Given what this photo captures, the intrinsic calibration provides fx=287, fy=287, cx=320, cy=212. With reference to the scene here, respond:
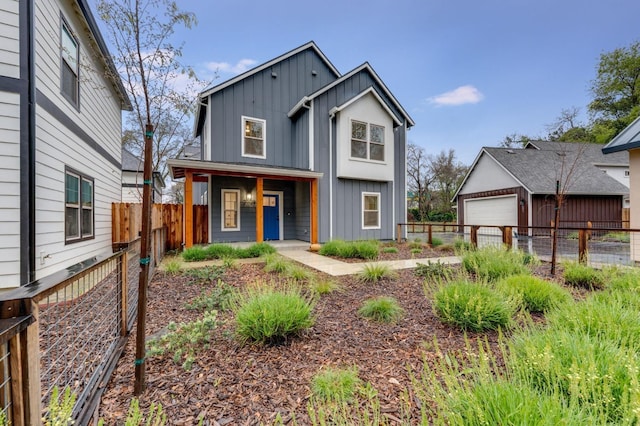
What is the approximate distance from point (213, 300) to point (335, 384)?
100 inches

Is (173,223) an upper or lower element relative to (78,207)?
lower

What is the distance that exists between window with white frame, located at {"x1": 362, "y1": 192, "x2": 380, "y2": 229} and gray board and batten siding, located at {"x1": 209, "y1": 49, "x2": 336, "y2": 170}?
9.00 ft

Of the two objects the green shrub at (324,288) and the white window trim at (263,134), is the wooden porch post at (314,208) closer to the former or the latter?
the white window trim at (263,134)

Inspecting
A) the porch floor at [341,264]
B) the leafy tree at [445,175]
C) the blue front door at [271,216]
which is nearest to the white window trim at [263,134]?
the blue front door at [271,216]

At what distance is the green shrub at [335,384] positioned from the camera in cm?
205

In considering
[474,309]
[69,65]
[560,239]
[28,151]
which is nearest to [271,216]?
[69,65]

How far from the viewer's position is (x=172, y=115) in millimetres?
3658

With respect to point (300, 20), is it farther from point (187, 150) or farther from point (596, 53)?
point (596, 53)

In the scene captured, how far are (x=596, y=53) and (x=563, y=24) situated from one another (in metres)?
19.0

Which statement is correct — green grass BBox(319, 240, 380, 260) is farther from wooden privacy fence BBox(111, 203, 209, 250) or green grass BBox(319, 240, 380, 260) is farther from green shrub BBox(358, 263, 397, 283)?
wooden privacy fence BBox(111, 203, 209, 250)

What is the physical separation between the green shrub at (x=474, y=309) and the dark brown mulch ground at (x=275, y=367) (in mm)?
139

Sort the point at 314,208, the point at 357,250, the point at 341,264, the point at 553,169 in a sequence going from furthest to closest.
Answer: the point at 553,169 → the point at 314,208 → the point at 357,250 → the point at 341,264

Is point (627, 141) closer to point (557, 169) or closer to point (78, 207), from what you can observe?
point (557, 169)

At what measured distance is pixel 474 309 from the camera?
3.14m
